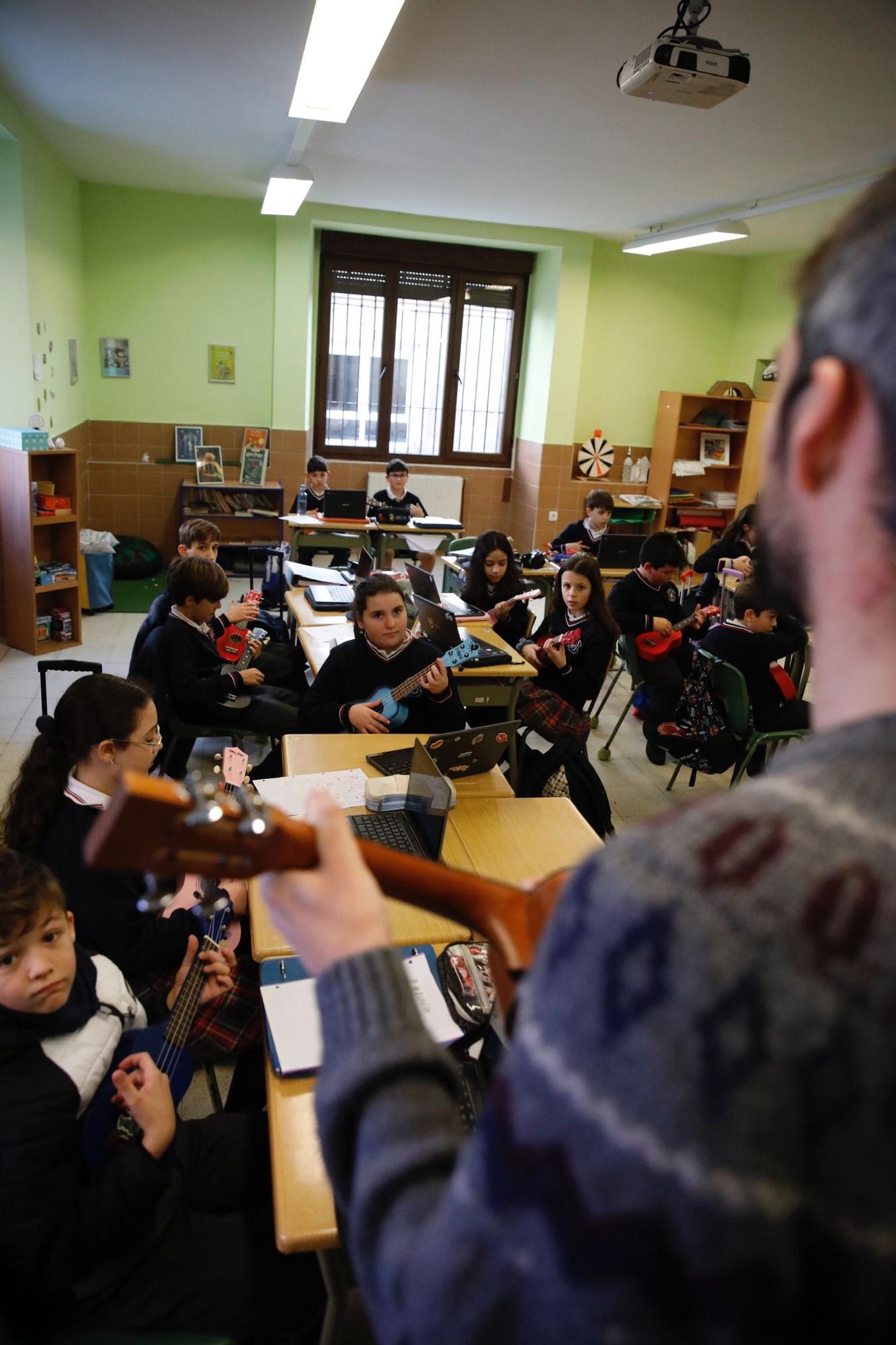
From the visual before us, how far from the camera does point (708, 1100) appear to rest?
0.39 meters

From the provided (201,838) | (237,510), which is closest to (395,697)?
(201,838)

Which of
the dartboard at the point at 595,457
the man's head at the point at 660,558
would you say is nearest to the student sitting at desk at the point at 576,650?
the man's head at the point at 660,558

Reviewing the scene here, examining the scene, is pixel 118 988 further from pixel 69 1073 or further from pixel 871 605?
pixel 871 605

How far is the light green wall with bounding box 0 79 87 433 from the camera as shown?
573cm

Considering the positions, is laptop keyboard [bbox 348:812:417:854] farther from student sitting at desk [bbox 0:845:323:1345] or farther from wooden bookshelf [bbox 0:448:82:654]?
wooden bookshelf [bbox 0:448:82:654]

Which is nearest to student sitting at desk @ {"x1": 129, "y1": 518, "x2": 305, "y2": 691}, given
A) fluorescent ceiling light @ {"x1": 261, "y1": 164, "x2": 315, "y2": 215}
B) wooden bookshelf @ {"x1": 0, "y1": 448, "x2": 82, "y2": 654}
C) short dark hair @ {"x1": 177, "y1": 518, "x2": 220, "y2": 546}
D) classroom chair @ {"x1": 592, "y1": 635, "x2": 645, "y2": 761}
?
short dark hair @ {"x1": 177, "y1": 518, "x2": 220, "y2": 546}

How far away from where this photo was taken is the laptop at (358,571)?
5.47 meters

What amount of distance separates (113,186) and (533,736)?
6635 millimetres

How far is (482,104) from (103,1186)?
537 cm

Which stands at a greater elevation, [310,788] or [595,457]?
[595,457]

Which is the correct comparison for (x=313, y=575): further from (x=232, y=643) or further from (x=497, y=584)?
(x=232, y=643)

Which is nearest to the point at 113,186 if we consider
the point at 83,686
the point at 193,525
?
the point at 193,525

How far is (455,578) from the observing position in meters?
6.07

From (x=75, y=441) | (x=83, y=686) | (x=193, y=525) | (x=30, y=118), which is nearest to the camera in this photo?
(x=83, y=686)
